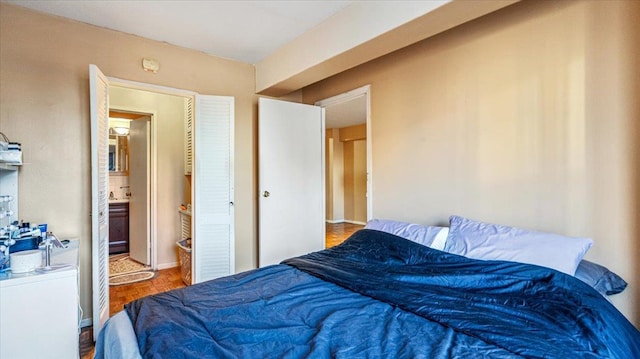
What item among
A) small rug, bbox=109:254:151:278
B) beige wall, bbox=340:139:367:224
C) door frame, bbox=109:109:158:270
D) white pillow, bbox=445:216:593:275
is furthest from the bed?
beige wall, bbox=340:139:367:224

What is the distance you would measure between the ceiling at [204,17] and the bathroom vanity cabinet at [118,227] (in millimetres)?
3101

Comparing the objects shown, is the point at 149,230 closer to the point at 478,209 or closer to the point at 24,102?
the point at 24,102

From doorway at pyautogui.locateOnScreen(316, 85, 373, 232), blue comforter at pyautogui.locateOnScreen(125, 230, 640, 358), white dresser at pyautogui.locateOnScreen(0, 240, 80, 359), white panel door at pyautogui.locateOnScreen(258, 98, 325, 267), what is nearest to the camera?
blue comforter at pyautogui.locateOnScreen(125, 230, 640, 358)

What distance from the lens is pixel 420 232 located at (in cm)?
226

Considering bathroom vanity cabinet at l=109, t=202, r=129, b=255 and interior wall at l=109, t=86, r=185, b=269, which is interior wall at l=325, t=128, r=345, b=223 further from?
bathroom vanity cabinet at l=109, t=202, r=129, b=255

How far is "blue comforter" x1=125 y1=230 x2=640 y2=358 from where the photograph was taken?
42.6 inches

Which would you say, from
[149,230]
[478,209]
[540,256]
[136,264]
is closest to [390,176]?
[478,209]

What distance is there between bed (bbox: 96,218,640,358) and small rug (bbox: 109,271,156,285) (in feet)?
8.69

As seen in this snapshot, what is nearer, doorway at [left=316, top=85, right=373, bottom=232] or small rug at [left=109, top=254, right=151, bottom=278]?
small rug at [left=109, top=254, right=151, bottom=278]

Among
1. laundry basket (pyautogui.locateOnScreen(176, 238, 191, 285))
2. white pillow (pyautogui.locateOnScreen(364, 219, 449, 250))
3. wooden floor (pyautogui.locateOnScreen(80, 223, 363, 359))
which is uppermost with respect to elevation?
white pillow (pyautogui.locateOnScreen(364, 219, 449, 250))

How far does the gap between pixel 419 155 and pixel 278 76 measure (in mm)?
1648

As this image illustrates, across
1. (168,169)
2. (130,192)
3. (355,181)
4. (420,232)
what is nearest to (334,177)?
(355,181)

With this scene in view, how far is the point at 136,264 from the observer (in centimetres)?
445

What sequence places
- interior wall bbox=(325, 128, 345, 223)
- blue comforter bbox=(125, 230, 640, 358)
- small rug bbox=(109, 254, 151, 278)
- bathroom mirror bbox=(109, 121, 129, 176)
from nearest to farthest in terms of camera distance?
blue comforter bbox=(125, 230, 640, 358) → small rug bbox=(109, 254, 151, 278) → bathroom mirror bbox=(109, 121, 129, 176) → interior wall bbox=(325, 128, 345, 223)
